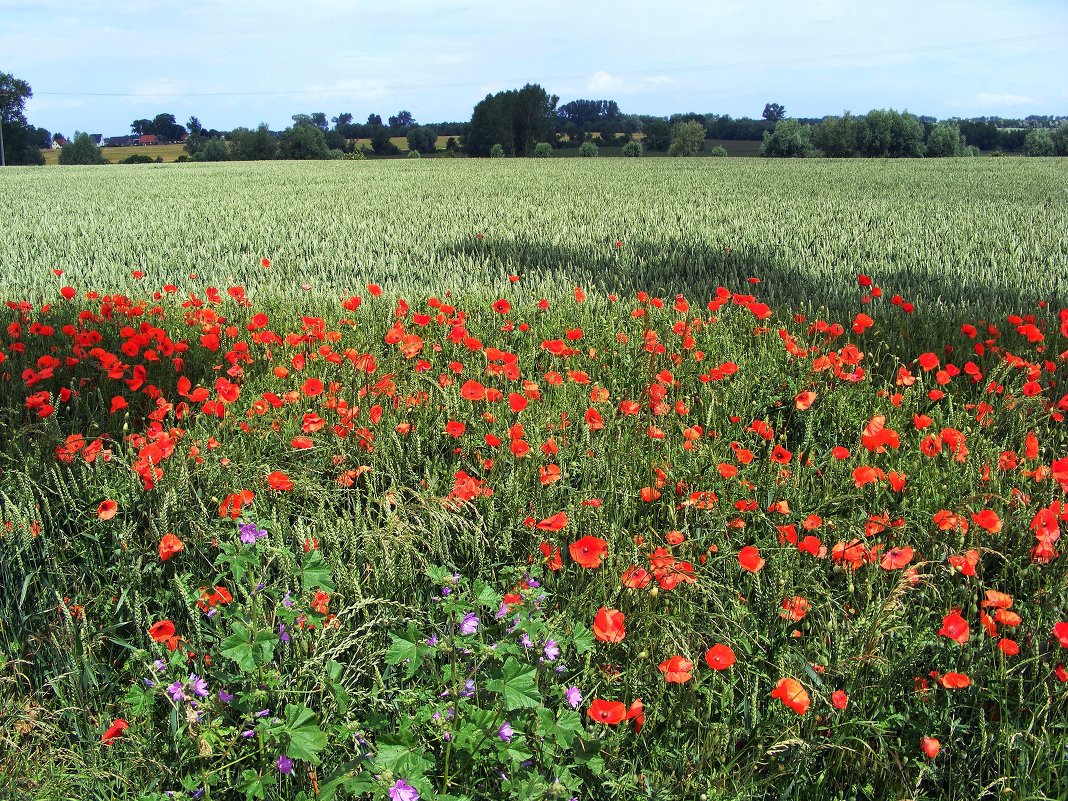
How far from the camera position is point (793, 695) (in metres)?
1.66

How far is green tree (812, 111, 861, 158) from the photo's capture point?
5372 cm

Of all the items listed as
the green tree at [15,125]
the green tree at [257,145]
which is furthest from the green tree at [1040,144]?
the green tree at [15,125]

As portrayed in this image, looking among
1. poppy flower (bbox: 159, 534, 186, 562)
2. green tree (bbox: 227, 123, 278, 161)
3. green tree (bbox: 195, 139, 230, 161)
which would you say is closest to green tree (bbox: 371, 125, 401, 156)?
green tree (bbox: 227, 123, 278, 161)

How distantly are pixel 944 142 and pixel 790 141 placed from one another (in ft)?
32.7

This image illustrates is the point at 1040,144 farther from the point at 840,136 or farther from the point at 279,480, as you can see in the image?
the point at 279,480

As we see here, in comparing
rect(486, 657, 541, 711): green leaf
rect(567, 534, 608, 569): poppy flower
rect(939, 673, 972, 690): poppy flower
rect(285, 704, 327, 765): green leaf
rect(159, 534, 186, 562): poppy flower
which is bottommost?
rect(939, 673, 972, 690): poppy flower

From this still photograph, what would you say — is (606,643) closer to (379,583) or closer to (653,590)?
(653,590)

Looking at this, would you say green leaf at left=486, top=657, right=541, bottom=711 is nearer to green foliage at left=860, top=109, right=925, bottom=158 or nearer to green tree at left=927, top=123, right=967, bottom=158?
green foliage at left=860, top=109, right=925, bottom=158

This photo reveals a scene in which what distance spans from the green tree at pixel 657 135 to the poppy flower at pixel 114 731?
3310 inches

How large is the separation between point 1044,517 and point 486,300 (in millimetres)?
3730

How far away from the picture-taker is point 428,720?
5.41 ft

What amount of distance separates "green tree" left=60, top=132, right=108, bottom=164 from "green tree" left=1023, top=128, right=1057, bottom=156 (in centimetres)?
7820

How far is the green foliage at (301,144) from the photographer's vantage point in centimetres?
7012

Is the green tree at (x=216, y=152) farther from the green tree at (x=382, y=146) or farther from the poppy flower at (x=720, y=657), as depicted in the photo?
the poppy flower at (x=720, y=657)
